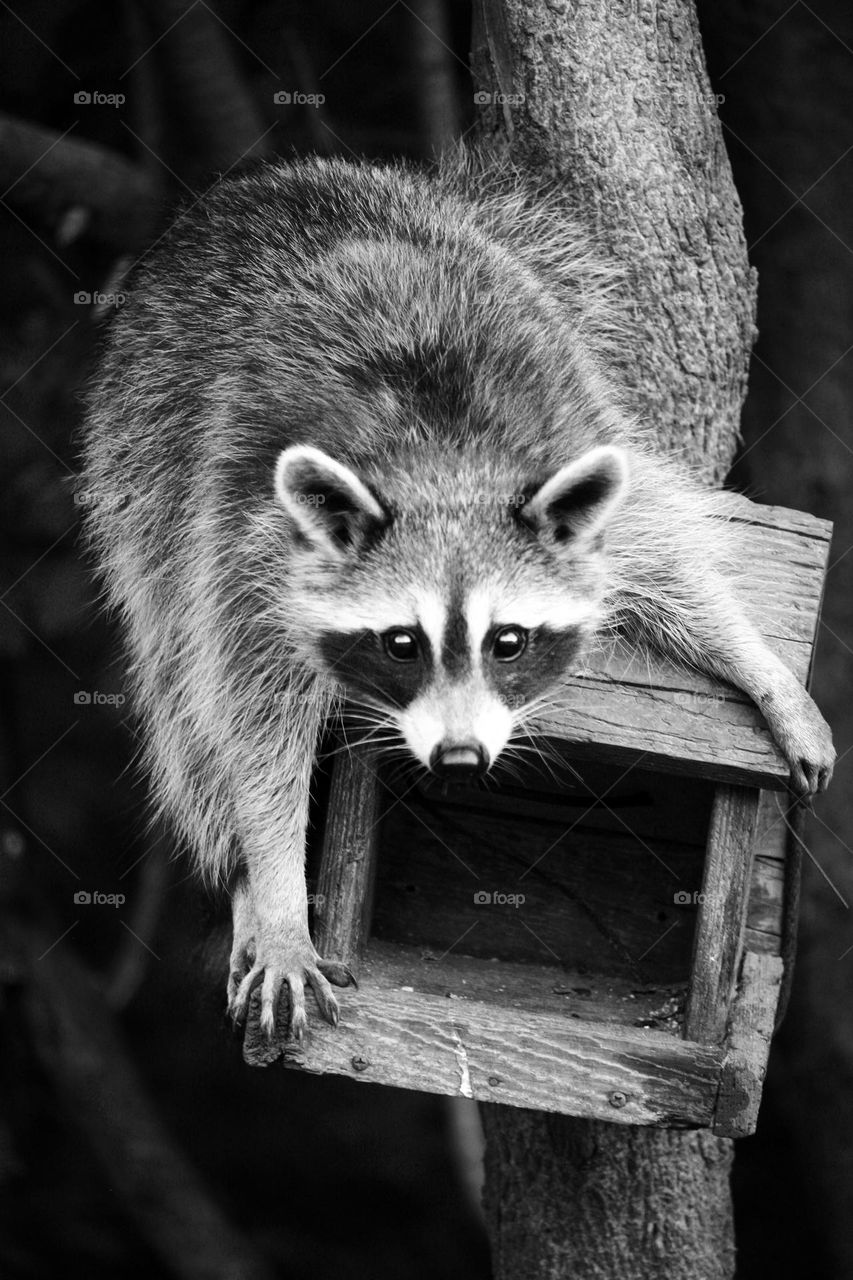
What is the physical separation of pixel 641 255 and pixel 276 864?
2.22 metres

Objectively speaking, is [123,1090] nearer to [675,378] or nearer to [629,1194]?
[629,1194]

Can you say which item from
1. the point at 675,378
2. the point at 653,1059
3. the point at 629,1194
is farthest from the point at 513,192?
the point at 629,1194

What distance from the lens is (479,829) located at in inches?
154

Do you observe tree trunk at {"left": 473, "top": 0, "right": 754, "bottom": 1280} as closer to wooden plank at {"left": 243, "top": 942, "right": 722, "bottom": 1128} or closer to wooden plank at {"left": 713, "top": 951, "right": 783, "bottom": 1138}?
wooden plank at {"left": 713, "top": 951, "right": 783, "bottom": 1138}

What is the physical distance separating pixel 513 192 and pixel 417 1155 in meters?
5.05

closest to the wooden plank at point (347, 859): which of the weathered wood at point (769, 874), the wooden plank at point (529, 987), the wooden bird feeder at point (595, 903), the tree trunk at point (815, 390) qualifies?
the wooden bird feeder at point (595, 903)

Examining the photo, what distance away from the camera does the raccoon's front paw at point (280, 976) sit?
3.27m

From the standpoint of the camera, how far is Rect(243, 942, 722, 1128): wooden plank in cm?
319

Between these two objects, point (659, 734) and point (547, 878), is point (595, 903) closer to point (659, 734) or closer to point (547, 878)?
point (547, 878)

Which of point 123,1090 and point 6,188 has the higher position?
point 6,188

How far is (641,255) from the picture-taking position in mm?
4453

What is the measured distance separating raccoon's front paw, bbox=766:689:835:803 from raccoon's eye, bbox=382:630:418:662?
913 millimetres

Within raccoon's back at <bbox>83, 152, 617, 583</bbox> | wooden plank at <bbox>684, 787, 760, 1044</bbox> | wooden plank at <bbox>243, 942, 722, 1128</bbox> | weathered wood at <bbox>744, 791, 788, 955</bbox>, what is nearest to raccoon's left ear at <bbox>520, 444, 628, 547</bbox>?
raccoon's back at <bbox>83, 152, 617, 583</bbox>

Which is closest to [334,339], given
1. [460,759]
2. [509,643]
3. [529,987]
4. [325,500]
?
[325,500]
